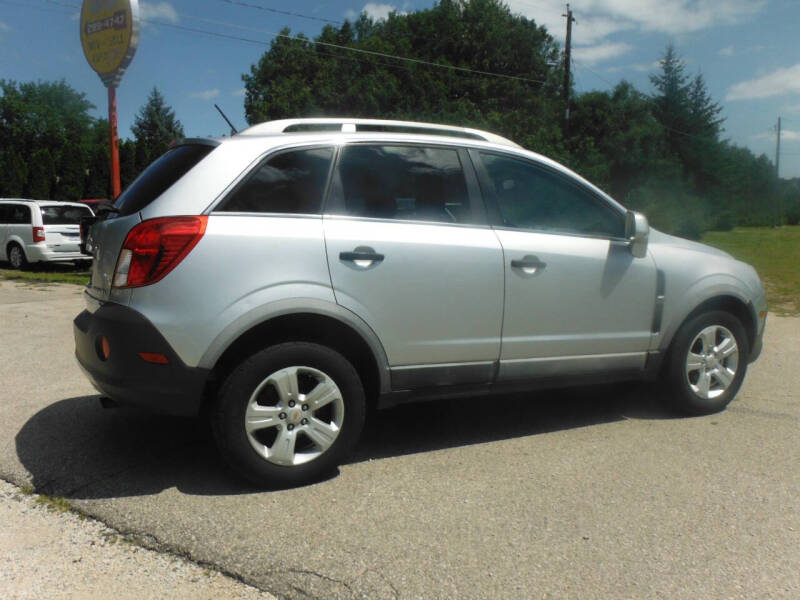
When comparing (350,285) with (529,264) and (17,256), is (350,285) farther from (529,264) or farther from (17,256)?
(17,256)

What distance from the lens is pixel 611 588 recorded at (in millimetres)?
2779

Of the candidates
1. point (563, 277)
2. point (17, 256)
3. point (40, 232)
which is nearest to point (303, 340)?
point (563, 277)

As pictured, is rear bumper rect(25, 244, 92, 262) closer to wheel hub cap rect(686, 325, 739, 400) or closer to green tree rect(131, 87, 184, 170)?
wheel hub cap rect(686, 325, 739, 400)

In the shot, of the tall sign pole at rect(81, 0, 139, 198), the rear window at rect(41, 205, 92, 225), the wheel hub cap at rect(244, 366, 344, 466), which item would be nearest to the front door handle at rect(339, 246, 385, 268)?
the wheel hub cap at rect(244, 366, 344, 466)

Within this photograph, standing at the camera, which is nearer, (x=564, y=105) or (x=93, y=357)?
(x=93, y=357)

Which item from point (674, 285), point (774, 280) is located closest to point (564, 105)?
point (774, 280)

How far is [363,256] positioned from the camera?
3771mm

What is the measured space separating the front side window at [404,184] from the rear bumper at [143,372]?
43.9 inches

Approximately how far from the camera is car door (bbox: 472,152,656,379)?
4.28 meters

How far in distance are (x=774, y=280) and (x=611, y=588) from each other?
1405 centimetres

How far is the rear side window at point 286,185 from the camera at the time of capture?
363cm

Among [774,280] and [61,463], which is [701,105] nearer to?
[774,280]

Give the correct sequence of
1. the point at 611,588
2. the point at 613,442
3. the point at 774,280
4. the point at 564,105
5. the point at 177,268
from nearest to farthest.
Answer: the point at 611,588
the point at 177,268
the point at 613,442
the point at 774,280
the point at 564,105

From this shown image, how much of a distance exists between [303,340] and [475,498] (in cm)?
114
